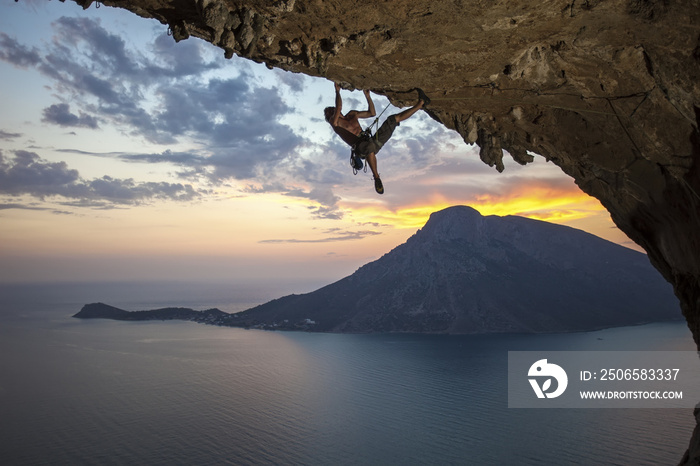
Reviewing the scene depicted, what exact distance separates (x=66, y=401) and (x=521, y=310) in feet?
244

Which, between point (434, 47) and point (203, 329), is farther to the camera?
point (203, 329)

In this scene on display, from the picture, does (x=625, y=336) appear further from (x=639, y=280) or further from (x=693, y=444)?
(x=693, y=444)

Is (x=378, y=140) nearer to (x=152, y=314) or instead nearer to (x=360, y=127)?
(x=360, y=127)

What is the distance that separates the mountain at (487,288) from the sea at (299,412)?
701 inches

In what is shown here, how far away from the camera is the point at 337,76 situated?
16.5 ft

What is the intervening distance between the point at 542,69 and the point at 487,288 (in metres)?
92.0

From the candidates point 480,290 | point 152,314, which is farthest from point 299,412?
point 152,314

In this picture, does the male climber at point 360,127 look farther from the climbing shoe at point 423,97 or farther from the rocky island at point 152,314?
the rocky island at point 152,314

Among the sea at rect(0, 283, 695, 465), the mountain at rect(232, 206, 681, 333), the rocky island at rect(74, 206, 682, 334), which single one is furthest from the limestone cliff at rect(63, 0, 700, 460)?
the mountain at rect(232, 206, 681, 333)

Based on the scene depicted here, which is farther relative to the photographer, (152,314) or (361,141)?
(152,314)

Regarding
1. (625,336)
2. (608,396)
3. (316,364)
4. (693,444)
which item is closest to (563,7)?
(693,444)

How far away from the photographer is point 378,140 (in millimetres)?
5387

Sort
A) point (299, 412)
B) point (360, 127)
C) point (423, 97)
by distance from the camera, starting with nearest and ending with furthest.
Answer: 1. point (423, 97)
2. point (360, 127)
3. point (299, 412)

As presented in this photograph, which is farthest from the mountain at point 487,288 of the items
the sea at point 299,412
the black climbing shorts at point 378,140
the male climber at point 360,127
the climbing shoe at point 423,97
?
the climbing shoe at point 423,97
